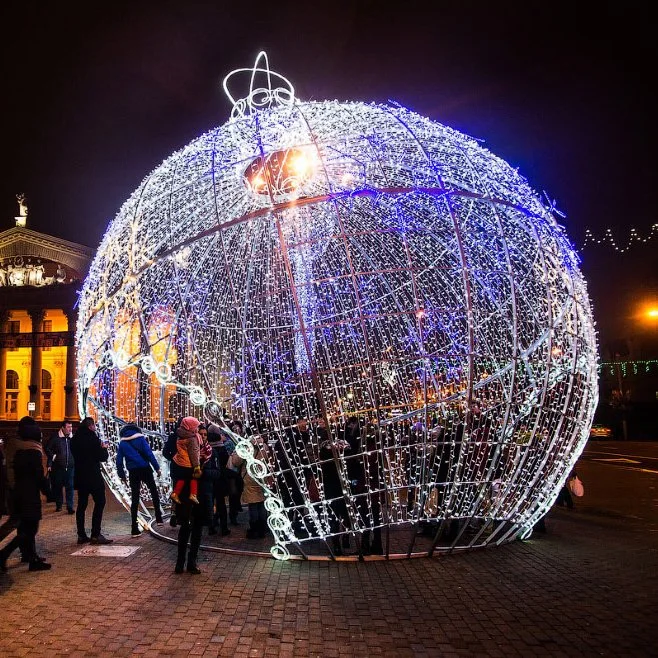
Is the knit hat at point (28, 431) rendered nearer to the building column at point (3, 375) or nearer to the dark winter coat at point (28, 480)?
the dark winter coat at point (28, 480)

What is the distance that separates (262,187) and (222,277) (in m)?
4.05

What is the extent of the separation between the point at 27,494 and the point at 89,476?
1158 mm

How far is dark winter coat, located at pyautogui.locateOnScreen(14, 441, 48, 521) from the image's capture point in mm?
6395

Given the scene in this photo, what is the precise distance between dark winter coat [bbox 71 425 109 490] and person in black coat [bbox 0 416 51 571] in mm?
921

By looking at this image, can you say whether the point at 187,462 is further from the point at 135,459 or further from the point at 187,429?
the point at 135,459

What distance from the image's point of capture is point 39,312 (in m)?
44.3

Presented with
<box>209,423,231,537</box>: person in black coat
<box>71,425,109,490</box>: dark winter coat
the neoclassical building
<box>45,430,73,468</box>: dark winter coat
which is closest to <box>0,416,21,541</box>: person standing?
<box>71,425,109,490</box>: dark winter coat

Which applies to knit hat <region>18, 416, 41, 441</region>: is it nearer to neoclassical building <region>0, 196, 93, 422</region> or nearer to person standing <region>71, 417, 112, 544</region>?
person standing <region>71, 417, 112, 544</region>

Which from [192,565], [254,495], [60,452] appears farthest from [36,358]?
[192,565]

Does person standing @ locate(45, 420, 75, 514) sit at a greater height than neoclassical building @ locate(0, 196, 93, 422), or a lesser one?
lesser

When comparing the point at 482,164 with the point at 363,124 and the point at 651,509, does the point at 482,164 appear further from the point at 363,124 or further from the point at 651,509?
the point at 651,509

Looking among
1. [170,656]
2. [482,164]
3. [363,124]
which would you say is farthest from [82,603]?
[482,164]

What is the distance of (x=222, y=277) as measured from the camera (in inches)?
438

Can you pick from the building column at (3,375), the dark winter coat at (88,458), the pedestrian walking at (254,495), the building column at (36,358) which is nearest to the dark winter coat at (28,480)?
the dark winter coat at (88,458)
